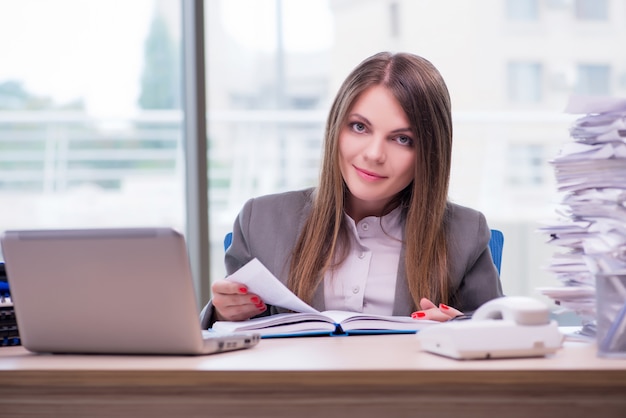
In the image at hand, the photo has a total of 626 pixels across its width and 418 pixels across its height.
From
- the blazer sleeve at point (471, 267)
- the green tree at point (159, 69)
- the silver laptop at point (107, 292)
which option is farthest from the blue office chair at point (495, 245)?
the green tree at point (159, 69)

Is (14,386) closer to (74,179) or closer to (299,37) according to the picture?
(74,179)

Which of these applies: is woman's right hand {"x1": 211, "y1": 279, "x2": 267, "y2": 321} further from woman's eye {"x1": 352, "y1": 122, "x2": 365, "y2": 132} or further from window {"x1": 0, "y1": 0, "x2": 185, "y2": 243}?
window {"x1": 0, "y1": 0, "x2": 185, "y2": 243}

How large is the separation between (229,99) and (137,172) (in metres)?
1.31

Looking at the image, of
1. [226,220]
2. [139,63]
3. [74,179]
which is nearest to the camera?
[139,63]

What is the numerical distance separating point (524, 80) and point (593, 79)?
560mm

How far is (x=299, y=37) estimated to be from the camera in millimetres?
5992

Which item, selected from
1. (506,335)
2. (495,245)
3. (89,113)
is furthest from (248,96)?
(506,335)

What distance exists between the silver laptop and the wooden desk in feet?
0.24

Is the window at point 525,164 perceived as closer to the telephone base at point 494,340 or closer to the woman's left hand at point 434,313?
the woman's left hand at point 434,313

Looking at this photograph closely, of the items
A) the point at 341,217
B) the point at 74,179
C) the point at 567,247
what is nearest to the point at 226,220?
the point at 74,179

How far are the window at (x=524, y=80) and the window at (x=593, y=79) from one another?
1.05 ft

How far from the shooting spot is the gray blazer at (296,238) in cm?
182

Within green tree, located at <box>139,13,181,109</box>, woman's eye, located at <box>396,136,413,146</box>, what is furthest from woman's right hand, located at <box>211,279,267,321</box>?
green tree, located at <box>139,13,181,109</box>

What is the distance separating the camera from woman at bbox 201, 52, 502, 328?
5.81 ft
